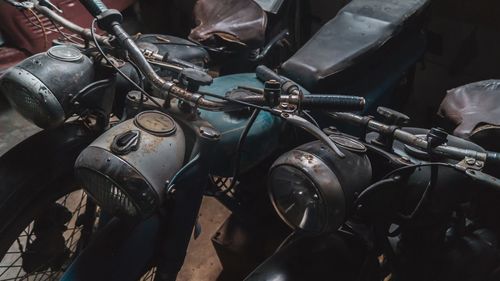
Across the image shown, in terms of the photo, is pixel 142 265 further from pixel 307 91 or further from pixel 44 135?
pixel 307 91

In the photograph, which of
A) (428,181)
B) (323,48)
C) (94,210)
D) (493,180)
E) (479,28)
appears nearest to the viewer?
(493,180)

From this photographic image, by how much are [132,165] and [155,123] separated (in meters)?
0.12

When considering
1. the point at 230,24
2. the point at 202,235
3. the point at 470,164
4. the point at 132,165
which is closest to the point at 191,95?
the point at 132,165

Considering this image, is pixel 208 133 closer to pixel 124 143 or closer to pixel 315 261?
pixel 124 143

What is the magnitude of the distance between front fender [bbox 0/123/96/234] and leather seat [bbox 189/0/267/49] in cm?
67

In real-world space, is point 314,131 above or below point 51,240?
above

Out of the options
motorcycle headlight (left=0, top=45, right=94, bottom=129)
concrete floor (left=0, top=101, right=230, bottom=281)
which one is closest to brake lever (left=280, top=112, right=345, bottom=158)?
motorcycle headlight (left=0, top=45, right=94, bottom=129)

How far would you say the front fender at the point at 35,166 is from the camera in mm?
982

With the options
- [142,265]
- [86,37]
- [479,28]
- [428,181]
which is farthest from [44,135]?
[479,28]

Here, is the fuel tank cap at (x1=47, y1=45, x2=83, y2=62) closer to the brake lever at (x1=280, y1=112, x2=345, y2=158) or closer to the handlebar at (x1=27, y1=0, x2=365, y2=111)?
the handlebar at (x1=27, y1=0, x2=365, y2=111)

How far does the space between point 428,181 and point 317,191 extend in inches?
11.4

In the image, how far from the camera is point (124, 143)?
0.75 meters

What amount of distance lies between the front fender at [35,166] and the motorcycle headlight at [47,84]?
0.22ft

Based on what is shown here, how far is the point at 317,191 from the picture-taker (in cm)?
76
